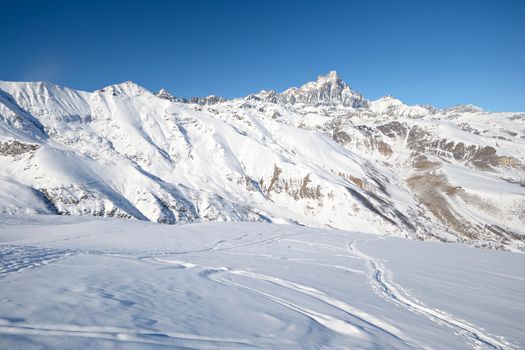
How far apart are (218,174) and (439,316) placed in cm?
14213

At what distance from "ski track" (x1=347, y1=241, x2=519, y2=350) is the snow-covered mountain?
9370 centimetres

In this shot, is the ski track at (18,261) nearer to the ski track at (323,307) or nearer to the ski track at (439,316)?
the ski track at (323,307)

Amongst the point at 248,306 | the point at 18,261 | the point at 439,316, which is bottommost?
the point at 18,261

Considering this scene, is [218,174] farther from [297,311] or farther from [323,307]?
[297,311]

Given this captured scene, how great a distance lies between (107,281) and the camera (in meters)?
9.16

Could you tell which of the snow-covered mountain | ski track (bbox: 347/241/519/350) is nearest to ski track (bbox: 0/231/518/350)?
ski track (bbox: 347/241/519/350)

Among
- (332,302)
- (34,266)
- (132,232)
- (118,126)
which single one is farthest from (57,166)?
(332,302)

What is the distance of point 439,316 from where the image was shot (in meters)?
9.34

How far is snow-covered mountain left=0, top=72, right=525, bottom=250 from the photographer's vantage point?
341 feet

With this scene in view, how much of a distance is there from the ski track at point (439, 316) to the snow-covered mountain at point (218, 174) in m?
93.7

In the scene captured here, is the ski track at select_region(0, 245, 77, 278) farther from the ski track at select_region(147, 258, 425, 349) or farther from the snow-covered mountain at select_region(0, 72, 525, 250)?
the snow-covered mountain at select_region(0, 72, 525, 250)

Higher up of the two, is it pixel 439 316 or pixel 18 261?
pixel 439 316

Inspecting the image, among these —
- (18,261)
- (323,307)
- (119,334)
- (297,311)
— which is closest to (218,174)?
(18,261)

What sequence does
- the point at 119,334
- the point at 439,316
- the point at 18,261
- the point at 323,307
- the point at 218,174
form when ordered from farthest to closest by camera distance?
1. the point at 218,174
2. the point at 18,261
3. the point at 439,316
4. the point at 323,307
5. the point at 119,334
